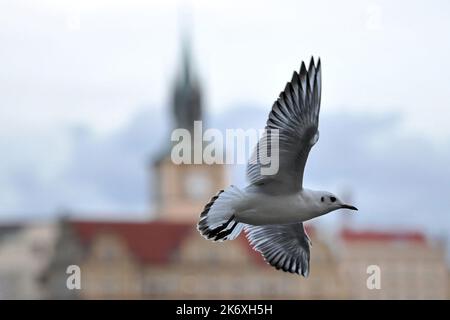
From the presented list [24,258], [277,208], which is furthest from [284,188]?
[24,258]

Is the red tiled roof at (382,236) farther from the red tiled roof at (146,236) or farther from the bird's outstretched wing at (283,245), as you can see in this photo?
the bird's outstretched wing at (283,245)

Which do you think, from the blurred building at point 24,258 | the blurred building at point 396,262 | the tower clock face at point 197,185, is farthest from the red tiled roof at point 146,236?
the tower clock face at point 197,185

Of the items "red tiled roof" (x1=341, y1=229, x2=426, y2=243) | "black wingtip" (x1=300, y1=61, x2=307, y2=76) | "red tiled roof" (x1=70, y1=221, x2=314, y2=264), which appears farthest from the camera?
"red tiled roof" (x1=341, y1=229, x2=426, y2=243)

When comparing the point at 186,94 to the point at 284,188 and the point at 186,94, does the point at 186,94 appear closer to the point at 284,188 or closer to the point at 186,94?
the point at 186,94

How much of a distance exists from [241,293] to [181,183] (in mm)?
10728

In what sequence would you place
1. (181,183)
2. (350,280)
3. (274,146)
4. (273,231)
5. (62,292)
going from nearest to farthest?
(274,146), (273,231), (62,292), (350,280), (181,183)

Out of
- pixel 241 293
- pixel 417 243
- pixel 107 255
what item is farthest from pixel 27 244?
pixel 417 243

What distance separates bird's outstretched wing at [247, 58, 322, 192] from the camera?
14.2 ft

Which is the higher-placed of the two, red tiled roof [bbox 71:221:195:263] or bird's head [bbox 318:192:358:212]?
bird's head [bbox 318:192:358:212]

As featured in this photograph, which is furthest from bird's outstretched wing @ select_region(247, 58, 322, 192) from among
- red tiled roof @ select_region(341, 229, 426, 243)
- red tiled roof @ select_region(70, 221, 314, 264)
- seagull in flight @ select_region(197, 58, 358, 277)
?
red tiled roof @ select_region(341, 229, 426, 243)

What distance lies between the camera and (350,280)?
40375 millimetres

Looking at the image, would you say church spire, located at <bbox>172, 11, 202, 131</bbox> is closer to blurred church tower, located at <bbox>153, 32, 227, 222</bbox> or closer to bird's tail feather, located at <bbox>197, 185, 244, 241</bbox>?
blurred church tower, located at <bbox>153, 32, 227, 222</bbox>

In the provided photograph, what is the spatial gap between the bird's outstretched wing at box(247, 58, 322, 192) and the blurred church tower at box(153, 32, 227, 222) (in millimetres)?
39722
